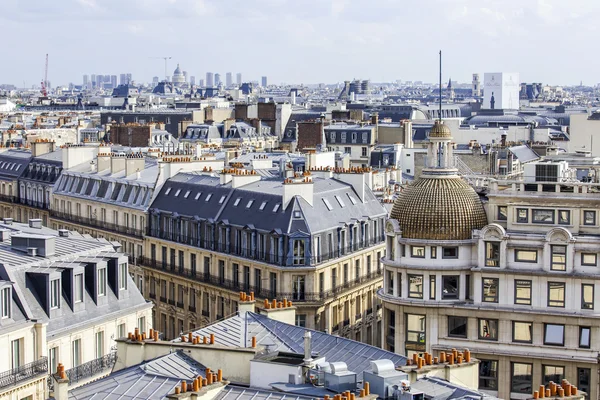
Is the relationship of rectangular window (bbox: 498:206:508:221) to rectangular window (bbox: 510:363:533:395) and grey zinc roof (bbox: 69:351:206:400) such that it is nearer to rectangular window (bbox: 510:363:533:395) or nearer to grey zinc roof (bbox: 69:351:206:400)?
rectangular window (bbox: 510:363:533:395)

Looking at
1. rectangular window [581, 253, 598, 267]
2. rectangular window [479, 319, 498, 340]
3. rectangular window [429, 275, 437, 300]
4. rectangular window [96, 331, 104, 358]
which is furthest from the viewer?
rectangular window [429, 275, 437, 300]

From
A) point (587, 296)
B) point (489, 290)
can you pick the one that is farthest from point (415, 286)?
point (587, 296)

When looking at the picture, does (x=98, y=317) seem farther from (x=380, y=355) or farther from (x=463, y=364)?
(x=463, y=364)

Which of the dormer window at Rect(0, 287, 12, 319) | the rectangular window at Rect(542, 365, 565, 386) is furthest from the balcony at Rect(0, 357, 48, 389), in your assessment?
the rectangular window at Rect(542, 365, 565, 386)

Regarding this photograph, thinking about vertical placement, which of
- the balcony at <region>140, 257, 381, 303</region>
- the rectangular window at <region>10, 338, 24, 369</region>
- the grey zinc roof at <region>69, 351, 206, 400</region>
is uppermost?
the grey zinc roof at <region>69, 351, 206, 400</region>

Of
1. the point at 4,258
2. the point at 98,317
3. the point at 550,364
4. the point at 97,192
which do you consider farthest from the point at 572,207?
the point at 97,192

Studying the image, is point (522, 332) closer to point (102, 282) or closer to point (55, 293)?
point (102, 282)

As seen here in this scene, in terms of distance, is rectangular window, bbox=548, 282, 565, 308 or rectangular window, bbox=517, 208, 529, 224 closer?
rectangular window, bbox=548, 282, 565, 308
